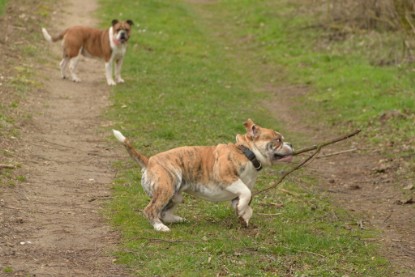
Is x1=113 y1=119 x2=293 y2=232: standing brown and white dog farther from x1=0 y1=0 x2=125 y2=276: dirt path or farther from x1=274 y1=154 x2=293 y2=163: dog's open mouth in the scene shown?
x1=0 y1=0 x2=125 y2=276: dirt path

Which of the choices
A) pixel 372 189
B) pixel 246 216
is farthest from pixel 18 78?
pixel 246 216

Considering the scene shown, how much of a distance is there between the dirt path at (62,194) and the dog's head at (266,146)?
5.81ft

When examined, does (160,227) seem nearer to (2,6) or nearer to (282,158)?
(282,158)

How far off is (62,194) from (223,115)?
246 inches

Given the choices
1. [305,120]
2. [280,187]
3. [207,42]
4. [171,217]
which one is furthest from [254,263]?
[207,42]

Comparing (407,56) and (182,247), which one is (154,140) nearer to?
(182,247)

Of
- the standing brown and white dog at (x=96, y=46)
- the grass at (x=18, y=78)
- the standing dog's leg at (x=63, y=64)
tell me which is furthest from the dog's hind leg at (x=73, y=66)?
the grass at (x=18, y=78)

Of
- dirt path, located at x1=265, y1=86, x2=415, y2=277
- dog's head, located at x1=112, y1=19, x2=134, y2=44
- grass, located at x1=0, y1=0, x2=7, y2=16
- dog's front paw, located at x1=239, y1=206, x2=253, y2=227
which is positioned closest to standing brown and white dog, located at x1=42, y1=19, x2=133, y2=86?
dog's head, located at x1=112, y1=19, x2=134, y2=44

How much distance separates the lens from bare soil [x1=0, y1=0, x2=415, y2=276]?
27.1 feet

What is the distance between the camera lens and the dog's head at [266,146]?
9.39 m

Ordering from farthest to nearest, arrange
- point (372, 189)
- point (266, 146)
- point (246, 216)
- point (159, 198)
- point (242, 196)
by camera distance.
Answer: point (372, 189)
point (266, 146)
point (246, 216)
point (242, 196)
point (159, 198)

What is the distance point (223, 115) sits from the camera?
16359 mm

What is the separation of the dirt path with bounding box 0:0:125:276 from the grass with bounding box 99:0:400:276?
0.91 ft

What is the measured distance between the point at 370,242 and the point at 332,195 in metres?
2.39
